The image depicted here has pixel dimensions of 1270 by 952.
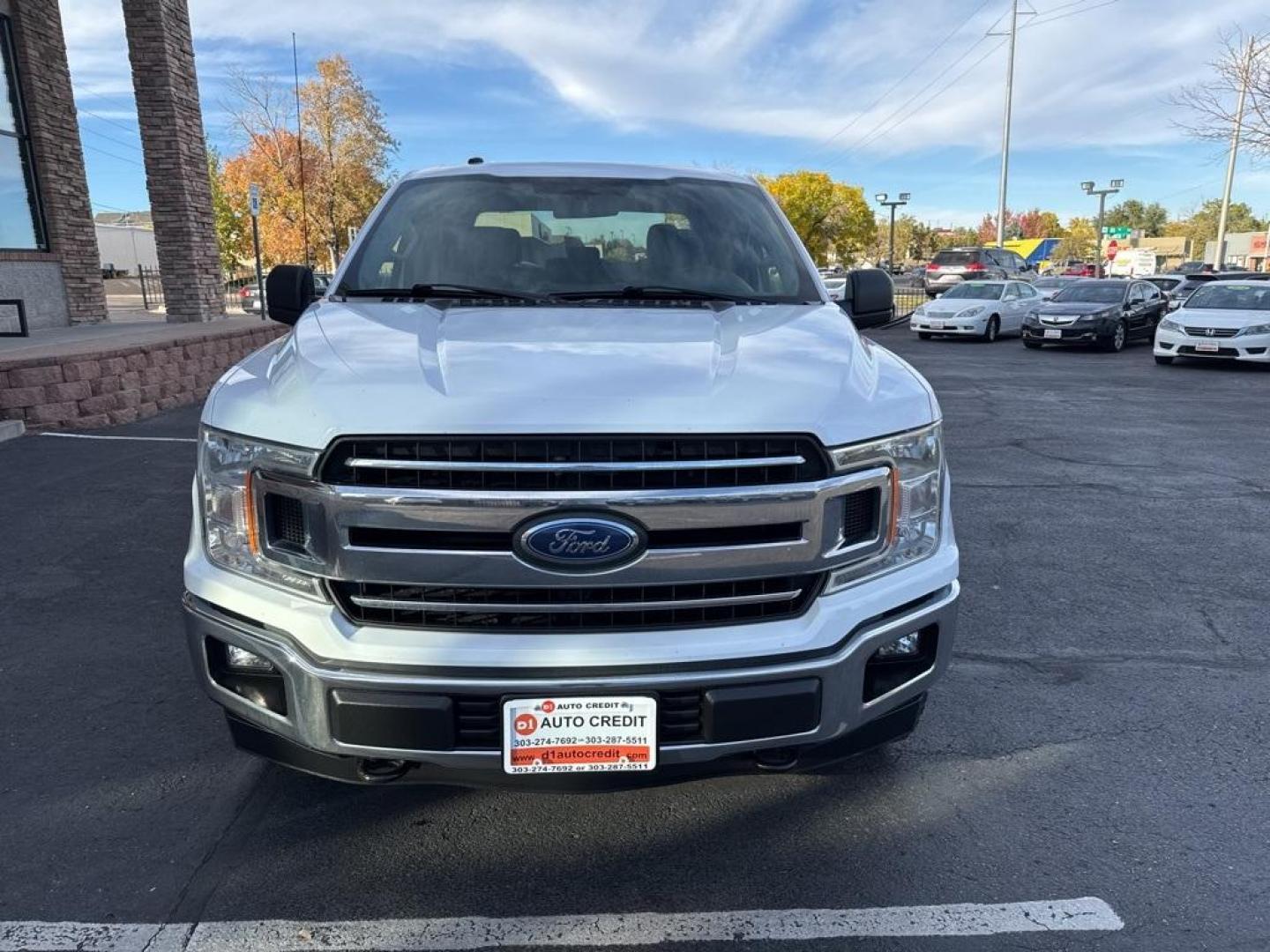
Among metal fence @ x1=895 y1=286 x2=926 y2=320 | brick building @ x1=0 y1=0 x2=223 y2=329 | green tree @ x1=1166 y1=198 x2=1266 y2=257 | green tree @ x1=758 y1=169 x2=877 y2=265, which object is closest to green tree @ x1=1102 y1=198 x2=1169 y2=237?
green tree @ x1=1166 y1=198 x2=1266 y2=257

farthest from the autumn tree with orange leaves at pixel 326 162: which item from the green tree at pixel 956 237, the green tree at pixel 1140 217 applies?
the green tree at pixel 1140 217

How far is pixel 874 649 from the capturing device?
2.29 metres

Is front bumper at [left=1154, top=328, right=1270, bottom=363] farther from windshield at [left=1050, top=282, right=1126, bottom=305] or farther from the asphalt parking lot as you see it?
the asphalt parking lot

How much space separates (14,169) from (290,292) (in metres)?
13.6

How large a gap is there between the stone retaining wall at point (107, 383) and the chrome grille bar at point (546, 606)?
6.59 m

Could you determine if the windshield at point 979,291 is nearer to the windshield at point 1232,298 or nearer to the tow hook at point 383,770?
the windshield at point 1232,298

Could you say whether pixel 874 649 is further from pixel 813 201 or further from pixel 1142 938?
pixel 813 201

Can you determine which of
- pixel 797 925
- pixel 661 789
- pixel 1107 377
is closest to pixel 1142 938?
pixel 797 925

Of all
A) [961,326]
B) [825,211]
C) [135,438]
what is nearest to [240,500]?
[135,438]

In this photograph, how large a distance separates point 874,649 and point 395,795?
62.6 inches

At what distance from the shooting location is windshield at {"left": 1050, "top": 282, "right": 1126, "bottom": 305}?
20.5m

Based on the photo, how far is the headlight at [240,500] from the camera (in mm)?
2209

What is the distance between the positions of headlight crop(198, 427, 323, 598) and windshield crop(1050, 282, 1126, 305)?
21.6 m

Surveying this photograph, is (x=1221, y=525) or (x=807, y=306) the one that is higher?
(x=807, y=306)
